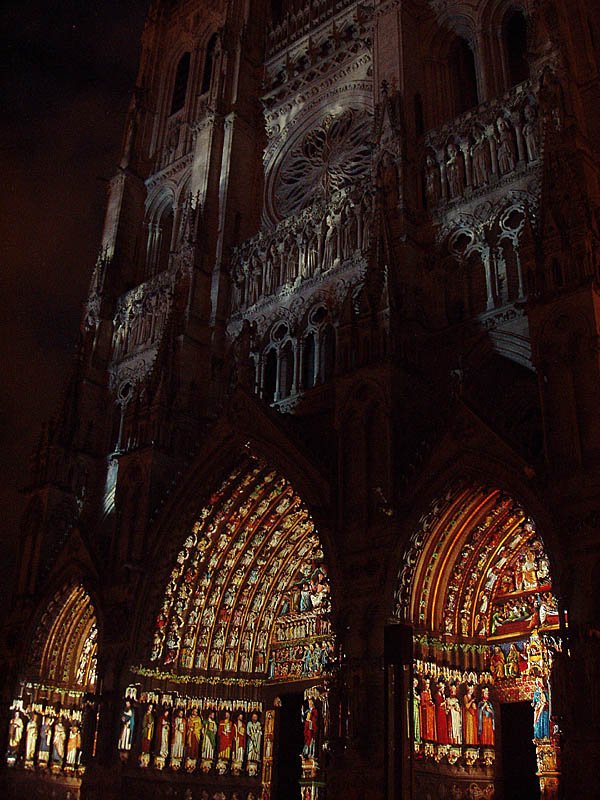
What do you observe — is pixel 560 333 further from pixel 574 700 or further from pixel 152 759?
pixel 152 759

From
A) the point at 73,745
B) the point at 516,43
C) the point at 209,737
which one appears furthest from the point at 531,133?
the point at 73,745

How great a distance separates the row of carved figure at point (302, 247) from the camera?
738 inches

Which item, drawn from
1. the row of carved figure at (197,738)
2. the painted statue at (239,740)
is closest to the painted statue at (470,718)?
the row of carved figure at (197,738)

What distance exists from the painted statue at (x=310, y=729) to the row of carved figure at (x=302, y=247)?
9.07m

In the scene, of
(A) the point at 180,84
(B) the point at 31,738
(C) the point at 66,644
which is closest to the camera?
(B) the point at 31,738

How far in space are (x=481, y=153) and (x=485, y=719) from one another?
10.9 metres

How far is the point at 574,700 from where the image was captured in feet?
34.5

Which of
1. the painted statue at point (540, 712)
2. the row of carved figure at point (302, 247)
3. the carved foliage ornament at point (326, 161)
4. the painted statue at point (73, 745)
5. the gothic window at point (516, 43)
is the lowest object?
the painted statue at point (73, 745)

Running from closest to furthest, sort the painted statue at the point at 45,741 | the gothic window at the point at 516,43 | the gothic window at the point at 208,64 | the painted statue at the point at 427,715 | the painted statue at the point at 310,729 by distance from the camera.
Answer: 1. the painted statue at the point at 427,715
2. the painted statue at the point at 310,729
3. the painted statue at the point at 45,741
4. the gothic window at the point at 516,43
5. the gothic window at the point at 208,64

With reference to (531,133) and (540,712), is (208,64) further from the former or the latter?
(540,712)

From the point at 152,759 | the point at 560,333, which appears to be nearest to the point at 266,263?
the point at 560,333

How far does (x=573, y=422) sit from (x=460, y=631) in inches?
166

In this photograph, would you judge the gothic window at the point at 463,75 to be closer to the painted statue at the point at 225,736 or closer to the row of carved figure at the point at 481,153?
the row of carved figure at the point at 481,153

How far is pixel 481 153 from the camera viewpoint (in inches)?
691
